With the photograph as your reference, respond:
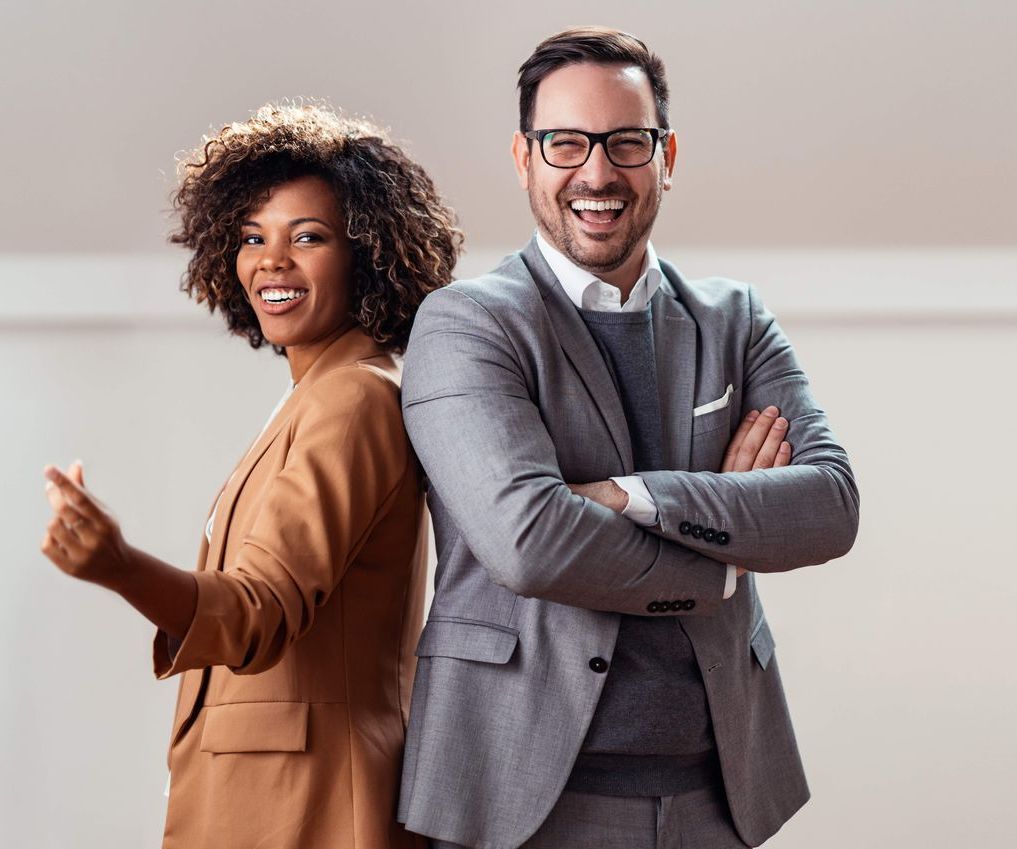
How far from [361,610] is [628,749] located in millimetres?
455

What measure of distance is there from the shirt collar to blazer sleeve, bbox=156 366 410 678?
32 cm

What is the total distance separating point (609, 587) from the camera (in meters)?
1.94

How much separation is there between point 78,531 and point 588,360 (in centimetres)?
85

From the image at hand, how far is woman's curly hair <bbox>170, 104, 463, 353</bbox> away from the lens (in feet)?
7.44

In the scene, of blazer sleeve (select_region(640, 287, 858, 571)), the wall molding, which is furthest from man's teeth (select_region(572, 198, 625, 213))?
the wall molding

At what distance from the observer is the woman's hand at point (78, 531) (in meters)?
1.56

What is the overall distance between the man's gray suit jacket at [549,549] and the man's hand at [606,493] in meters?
0.04

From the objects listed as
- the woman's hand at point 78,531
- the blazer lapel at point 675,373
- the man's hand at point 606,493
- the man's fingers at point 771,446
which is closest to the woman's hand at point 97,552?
the woman's hand at point 78,531

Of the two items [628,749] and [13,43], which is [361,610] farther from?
[13,43]

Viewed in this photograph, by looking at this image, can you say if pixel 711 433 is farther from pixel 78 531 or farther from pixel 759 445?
pixel 78 531

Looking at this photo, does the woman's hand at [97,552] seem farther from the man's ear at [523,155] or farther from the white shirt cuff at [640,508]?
the man's ear at [523,155]

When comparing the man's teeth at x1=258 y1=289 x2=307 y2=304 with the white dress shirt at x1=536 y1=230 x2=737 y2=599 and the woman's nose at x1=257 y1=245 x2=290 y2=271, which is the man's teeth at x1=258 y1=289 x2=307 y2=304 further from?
the white dress shirt at x1=536 y1=230 x2=737 y2=599

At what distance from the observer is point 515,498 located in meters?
1.93

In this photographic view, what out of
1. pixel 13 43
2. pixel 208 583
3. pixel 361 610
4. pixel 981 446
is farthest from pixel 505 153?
pixel 208 583
